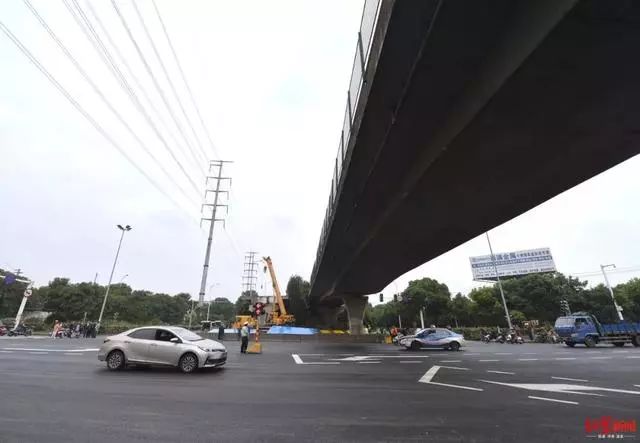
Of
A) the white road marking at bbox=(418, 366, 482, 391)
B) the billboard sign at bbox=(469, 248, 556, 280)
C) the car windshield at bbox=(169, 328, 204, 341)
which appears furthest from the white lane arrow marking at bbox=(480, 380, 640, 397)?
the billboard sign at bbox=(469, 248, 556, 280)

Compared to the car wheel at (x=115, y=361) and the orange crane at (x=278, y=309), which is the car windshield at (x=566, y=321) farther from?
the orange crane at (x=278, y=309)

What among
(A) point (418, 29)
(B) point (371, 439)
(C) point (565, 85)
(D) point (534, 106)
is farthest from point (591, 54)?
(B) point (371, 439)

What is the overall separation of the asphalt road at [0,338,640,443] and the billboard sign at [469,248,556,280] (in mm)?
74286

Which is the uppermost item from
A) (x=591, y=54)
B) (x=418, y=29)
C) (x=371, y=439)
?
(x=418, y=29)

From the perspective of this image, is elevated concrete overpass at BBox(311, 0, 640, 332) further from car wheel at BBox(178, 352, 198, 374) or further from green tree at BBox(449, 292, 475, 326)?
green tree at BBox(449, 292, 475, 326)

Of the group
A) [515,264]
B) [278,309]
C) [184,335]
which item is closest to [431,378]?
[184,335]

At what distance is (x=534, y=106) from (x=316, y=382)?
9.16 m

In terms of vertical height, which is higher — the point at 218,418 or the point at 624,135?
the point at 624,135

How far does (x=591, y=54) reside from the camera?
607cm

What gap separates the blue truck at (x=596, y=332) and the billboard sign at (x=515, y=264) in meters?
53.8

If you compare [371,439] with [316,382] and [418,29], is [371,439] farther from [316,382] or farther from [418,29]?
[418,29]

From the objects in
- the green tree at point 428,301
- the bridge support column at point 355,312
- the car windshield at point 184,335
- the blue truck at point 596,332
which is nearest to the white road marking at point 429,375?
the car windshield at point 184,335

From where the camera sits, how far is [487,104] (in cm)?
748

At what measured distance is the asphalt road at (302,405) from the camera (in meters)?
5.26
